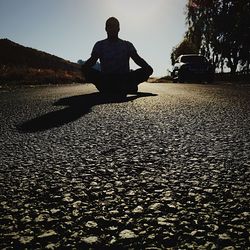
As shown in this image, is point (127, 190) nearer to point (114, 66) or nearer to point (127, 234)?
point (127, 234)

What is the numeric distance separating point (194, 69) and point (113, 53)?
37.4ft

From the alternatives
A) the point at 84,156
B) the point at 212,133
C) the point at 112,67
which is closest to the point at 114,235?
the point at 84,156

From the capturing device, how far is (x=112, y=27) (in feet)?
24.5

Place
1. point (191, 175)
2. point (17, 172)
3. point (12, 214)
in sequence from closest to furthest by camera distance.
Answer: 1. point (12, 214)
2. point (191, 175)
3. point (17, 172)

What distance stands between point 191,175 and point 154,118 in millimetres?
2161

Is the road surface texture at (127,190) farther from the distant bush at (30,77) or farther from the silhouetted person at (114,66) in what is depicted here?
the distant bush at (30,77)

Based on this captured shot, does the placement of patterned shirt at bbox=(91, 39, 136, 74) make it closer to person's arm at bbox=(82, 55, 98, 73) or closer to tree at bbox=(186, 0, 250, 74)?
person's arm at bbox=(82, 55, 98, 73)

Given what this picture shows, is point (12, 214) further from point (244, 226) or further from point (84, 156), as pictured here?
point (84, 156)

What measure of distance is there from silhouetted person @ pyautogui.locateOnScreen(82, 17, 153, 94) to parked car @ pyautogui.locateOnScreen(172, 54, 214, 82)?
1087cm

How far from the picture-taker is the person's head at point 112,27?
24.0 ft

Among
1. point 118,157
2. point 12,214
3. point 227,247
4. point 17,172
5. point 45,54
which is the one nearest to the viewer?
point 227,247

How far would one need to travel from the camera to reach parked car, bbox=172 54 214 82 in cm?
1808

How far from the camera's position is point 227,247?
2.83 ft

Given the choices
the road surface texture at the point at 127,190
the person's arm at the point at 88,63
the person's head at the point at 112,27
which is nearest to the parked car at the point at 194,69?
the person's head at the point at 112,27
